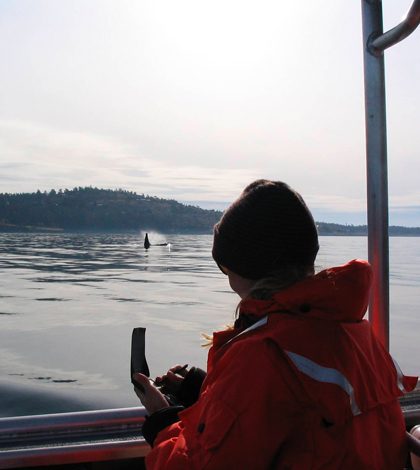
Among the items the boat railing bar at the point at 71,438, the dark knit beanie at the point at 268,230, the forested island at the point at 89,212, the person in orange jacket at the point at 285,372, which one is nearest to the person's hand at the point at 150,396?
the person in orange jacket at the point at 285,372

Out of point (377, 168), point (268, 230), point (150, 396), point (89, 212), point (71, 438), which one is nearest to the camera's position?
point (268, 230)

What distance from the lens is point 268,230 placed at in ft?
3.52

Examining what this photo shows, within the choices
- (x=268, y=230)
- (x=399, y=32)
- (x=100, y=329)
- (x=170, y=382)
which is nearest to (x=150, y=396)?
(x=170, y=382)

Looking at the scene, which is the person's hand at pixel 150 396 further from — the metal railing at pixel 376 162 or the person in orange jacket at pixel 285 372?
the metal railing at pixel 376 162

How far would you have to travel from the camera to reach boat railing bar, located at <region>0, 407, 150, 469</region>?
157 cm

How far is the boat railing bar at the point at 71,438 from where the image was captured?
1569mm

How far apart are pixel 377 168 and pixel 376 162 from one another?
0.07ft

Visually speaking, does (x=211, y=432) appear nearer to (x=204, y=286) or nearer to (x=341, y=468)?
(x=341, y=468)

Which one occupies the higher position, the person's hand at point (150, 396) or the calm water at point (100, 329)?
the person's hand at point (150, 396)

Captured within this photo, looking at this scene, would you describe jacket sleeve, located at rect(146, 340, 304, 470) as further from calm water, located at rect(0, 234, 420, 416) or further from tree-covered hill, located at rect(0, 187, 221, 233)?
tree-covered hill, located at rect(0, 187, 221, 233)

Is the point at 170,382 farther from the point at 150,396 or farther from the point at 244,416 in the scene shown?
the point at 244,416

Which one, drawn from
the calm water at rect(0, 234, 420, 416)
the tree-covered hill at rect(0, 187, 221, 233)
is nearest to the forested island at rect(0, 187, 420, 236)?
the tree-covered hill at rect(0, 187, 221, 233)

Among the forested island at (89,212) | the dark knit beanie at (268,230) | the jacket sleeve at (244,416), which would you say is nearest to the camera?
the jacket sleeve at (244,416)

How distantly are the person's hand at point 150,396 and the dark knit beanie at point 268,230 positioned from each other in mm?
385
